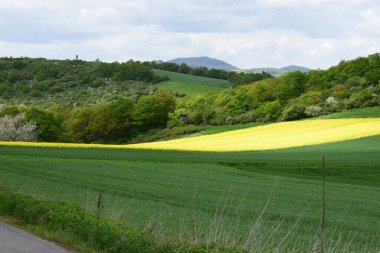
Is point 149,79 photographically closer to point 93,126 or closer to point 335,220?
point 93,126

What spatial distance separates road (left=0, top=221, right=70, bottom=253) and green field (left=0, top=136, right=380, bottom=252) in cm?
190

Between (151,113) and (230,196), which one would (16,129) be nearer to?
(151,113)

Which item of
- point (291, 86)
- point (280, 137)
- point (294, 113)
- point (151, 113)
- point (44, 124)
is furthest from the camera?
Answer: point (291, 86)

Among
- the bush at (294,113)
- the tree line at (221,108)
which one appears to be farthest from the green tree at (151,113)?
the bush at (294,113)

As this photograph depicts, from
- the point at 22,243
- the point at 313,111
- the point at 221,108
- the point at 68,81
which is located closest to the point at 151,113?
the point at 221,108

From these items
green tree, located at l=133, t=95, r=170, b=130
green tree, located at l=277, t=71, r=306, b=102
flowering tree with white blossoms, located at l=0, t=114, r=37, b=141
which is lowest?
flowering tree with white blossoms, located at l=0, t=114, r=37, b=141

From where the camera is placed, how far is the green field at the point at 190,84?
16650 cm

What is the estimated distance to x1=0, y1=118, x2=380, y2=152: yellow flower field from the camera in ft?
194

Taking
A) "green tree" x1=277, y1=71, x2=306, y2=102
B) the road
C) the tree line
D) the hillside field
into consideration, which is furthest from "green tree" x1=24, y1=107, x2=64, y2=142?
the road

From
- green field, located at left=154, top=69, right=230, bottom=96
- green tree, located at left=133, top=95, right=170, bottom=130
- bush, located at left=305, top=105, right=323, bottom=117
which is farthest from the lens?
green field, located at left=154, top=69, right=230, bottom=96

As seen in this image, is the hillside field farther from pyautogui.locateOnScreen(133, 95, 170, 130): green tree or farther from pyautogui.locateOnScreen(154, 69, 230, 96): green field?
pyautogui.locateOnScreen(154, 69, 230, 96): green field

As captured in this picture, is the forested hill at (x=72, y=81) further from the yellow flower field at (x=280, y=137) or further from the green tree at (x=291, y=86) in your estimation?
the yellow flower field at (x=280, y=137)

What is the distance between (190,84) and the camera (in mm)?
174500

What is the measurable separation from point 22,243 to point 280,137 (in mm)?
58927
